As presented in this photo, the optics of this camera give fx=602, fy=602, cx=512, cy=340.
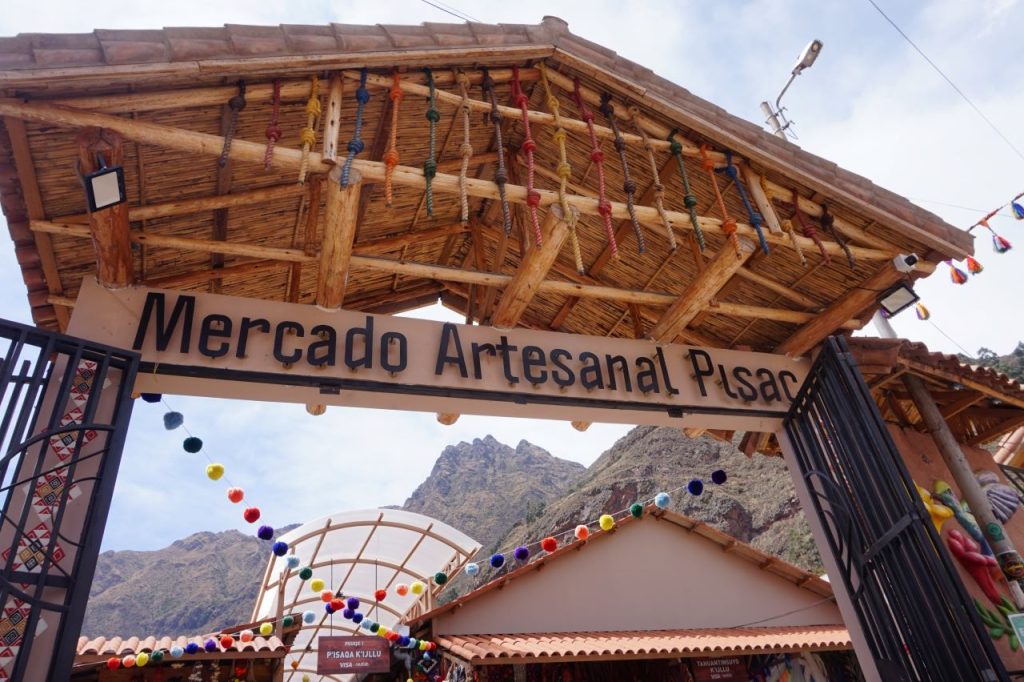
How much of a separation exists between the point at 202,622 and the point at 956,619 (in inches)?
2084

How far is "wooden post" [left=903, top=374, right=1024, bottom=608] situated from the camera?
4598mm

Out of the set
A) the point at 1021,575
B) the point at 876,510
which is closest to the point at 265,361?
the point at 876,510

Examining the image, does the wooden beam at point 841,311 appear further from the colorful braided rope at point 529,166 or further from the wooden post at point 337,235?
the wooden post at point 337,235

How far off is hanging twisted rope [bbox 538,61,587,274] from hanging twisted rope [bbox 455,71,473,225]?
615 millimetres

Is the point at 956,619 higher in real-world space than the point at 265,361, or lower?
lower

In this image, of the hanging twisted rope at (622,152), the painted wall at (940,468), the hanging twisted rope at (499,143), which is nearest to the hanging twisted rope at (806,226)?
the hanging twisted rope at (622,152)

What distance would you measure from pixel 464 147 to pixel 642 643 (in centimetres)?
785

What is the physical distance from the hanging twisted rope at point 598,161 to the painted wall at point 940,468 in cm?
323

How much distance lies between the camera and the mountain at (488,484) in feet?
160

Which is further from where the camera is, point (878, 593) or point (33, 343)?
point (878, 593)

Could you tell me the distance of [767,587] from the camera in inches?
438

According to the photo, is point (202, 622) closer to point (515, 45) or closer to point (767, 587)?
point (767, 587)

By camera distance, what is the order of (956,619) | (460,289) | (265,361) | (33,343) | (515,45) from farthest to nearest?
1. (460,289)
2. (515,45)
3. (265,361)
4. (956,619)
5. (33,343)

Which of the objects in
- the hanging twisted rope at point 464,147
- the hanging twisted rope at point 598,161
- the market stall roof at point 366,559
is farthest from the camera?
the market stall roof at point 366,559
